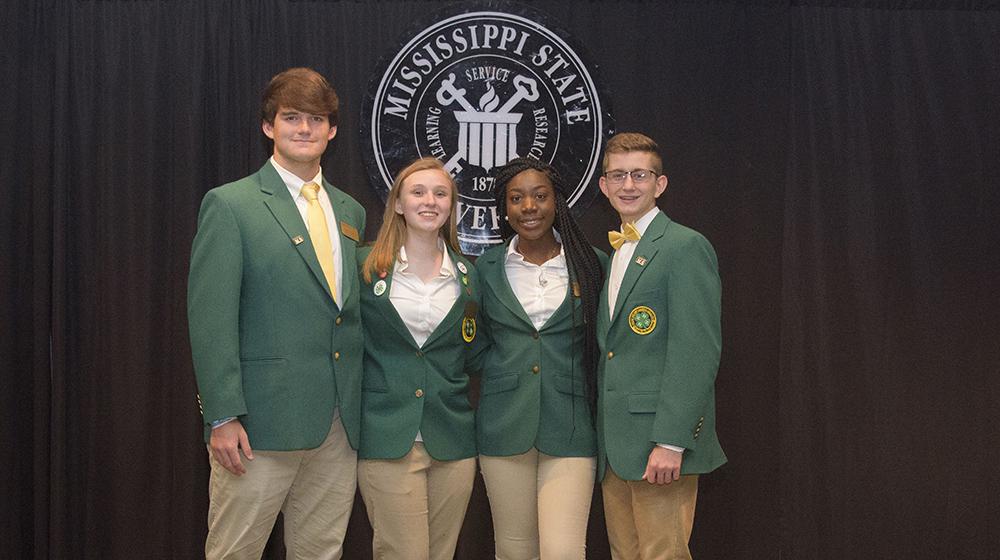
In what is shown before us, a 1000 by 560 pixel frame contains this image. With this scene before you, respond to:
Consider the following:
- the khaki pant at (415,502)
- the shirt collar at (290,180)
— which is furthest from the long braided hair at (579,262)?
the shirt collar at (290,180)

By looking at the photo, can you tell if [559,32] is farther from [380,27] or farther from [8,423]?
[8,423]

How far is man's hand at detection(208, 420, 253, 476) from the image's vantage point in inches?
99.5

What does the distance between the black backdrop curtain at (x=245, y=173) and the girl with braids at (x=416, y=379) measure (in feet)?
3.33

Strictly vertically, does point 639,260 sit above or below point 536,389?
above

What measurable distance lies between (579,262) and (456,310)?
1.49 feet

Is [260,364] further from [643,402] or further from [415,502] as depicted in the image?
[643,402]

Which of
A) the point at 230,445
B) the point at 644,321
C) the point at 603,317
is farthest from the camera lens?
the point at 603,317

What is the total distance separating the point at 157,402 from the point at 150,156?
3.45ft

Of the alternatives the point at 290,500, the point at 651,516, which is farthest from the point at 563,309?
the point at 290,500

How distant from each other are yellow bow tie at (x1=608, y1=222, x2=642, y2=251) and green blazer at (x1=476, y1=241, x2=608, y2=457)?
0.72ft

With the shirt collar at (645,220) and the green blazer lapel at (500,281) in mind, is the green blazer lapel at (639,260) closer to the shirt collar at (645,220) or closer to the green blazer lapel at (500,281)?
the shirt collar at (645,220)

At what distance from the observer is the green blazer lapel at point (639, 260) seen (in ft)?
9.20

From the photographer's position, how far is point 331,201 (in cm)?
287

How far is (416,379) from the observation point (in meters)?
2.80
